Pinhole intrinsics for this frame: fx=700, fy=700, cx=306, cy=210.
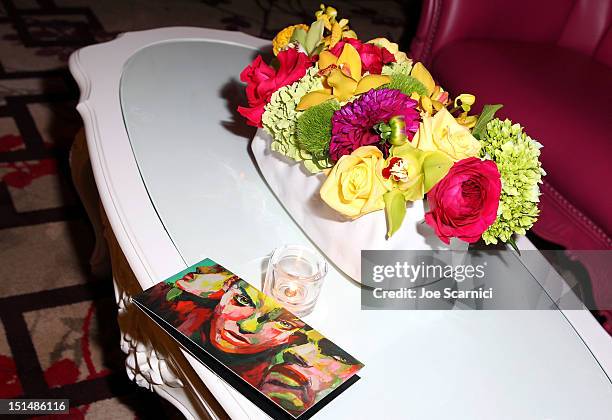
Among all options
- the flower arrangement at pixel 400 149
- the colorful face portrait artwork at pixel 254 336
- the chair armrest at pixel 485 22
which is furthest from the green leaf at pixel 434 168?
the chair armrest at pixel 485 22

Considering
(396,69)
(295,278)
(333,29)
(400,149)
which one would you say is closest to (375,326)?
(295,278)

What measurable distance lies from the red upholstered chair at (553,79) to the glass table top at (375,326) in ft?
1.96

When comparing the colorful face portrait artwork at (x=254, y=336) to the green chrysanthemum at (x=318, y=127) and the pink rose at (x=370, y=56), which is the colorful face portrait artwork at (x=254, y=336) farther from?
the pink rose at (x=370, y=56)

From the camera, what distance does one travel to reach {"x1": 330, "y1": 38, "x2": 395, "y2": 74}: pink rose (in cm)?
101

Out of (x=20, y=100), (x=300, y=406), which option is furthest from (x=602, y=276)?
(x=20, y=100)

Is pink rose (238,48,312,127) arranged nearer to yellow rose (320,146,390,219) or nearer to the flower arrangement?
the flower arrangement

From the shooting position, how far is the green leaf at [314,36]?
1084 millimetres

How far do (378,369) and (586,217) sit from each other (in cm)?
85

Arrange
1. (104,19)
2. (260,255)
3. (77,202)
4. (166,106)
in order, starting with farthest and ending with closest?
(104,19) < (77,202) < (166,106) < (260,255)

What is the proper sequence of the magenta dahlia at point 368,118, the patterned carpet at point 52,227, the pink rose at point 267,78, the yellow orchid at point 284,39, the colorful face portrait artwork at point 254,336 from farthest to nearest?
1. the patterned carpet at point 52,227
2. the yellow orchid at point 284,39
3. the pink rose at point 267,78
4. the magenta dahlia at point 368,118
5. the colorful face portrait artwork at point 254,336

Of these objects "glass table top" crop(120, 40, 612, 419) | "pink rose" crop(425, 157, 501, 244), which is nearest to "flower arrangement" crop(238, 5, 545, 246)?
"pink rose" crop(425, 157, 501, 244)

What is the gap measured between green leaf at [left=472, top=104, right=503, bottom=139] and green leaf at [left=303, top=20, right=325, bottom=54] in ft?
0.99

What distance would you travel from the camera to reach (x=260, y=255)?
0.96 meters

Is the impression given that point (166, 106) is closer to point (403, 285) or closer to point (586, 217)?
Result: point (403, 285)
